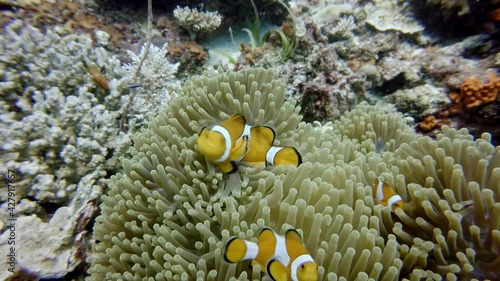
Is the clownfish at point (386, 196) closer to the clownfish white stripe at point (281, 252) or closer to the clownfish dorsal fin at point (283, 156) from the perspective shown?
the clownfish dorsal fin at point (283, 156)

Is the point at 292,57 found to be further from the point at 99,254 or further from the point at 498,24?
the point at 99,254

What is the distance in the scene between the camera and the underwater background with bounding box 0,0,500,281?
4.25 feet

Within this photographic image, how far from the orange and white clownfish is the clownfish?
54 cm

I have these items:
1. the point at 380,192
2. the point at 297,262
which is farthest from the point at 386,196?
the point at 297,262

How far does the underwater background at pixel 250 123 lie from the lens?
4.25ft

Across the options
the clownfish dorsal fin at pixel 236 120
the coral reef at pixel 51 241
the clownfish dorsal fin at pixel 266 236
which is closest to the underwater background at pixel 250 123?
the coral reef at pixel 51 241

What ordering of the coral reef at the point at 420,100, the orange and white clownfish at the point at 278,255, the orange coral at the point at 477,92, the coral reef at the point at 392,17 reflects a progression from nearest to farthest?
1. the orange and white clownfish at the point at 278,255
2. the orange coral at the point at 477,92
3. the coral reef at the point at 420,100
4. the coral reef at the point at 392,17

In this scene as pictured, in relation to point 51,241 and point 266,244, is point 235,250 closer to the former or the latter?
point 266,244

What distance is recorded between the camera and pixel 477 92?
2.57m

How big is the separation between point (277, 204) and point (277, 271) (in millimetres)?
345

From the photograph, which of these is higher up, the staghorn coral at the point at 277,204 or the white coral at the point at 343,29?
the white coral at the point at 343,29

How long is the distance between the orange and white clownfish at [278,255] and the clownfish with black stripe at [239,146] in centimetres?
43

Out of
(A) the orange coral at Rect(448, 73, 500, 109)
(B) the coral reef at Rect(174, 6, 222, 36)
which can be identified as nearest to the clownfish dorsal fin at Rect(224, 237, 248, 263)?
(A) the orange coral at Rect(448, 73, 500, 109)

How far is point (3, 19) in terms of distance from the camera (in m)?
2.52
